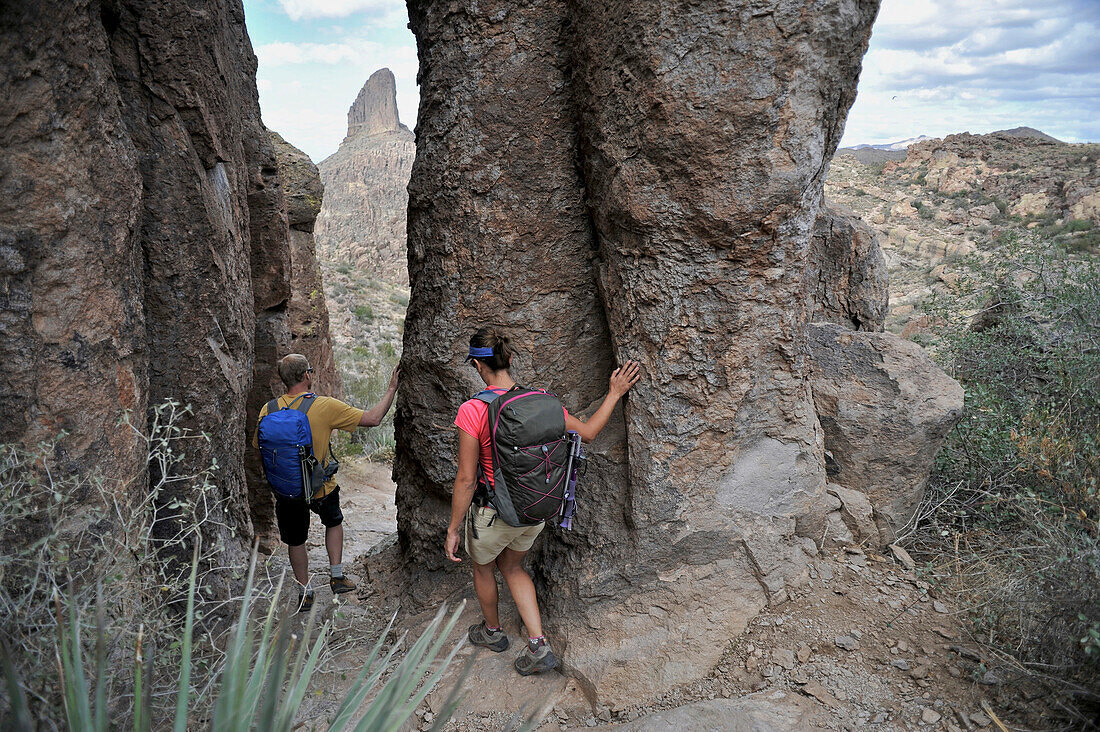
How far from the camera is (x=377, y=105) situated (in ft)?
248

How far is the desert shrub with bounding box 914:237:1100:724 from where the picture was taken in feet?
7.68

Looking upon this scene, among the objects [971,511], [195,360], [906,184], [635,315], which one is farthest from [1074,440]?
[906,184]

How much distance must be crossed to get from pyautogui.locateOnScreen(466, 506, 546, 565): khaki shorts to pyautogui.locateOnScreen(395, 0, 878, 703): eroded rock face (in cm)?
34

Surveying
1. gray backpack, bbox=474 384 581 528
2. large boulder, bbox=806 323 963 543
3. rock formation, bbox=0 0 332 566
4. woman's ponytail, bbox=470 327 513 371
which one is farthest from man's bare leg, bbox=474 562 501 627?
large boulder, bbox=806 323 963 543

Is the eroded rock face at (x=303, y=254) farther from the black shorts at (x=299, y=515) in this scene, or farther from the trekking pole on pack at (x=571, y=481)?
the trekking pole on pack at (x=571, y=481)

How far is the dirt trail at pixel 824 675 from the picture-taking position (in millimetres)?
2508

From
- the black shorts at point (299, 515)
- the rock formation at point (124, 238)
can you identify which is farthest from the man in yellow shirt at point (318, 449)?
the rock formation at point (124, 238)

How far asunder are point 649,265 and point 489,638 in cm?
210

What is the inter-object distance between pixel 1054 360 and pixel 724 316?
10.6ft

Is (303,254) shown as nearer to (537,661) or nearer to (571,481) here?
(571,481)

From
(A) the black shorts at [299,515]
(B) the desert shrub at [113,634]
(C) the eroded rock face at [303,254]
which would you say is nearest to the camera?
(B) the desert shrub at [113,634]

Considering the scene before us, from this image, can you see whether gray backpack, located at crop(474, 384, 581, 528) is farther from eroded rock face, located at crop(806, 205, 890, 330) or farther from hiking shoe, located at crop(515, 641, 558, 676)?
eroded rock face, located at crop(806, 205, 890, 330)

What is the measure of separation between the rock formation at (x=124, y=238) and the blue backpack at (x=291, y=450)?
1.03 ft

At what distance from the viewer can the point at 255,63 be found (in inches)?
236
